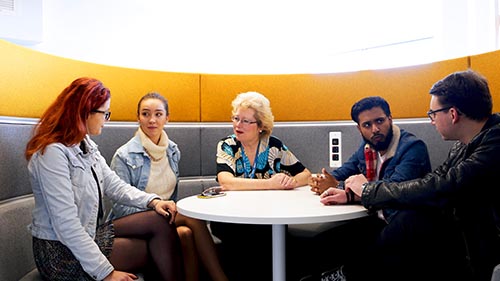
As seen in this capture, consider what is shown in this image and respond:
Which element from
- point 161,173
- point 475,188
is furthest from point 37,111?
point 475,188

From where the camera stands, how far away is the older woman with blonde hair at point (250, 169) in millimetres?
2135

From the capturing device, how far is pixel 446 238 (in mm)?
1595

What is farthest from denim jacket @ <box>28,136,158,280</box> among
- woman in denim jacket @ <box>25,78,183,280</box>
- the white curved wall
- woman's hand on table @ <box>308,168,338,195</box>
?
→ the white curved wall

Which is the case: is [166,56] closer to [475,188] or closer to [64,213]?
[64,213]

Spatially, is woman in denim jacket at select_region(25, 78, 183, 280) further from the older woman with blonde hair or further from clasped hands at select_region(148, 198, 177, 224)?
the older woman with blonde hair

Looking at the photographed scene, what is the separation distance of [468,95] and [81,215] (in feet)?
5.11

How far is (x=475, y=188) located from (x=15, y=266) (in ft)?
5.83

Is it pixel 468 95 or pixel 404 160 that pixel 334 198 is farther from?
pixel 468 95

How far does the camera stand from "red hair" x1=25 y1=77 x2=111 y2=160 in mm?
1534

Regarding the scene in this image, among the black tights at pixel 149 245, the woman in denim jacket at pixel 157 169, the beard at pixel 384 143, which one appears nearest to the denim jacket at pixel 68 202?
the black tights at pixel 149 245

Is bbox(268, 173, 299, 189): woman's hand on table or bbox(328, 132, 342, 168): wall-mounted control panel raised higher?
bbox(328, 132, 342, 168): wall-mounted control panel

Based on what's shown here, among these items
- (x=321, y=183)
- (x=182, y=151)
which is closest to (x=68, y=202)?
(x=321, y=183)

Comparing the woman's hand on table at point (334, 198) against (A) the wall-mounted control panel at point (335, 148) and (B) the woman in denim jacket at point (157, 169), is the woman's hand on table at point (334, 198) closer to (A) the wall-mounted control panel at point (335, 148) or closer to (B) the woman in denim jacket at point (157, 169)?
(B) the woman in denim jacket at point (157, 169)

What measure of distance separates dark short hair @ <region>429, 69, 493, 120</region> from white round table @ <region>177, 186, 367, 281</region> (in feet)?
1.78
